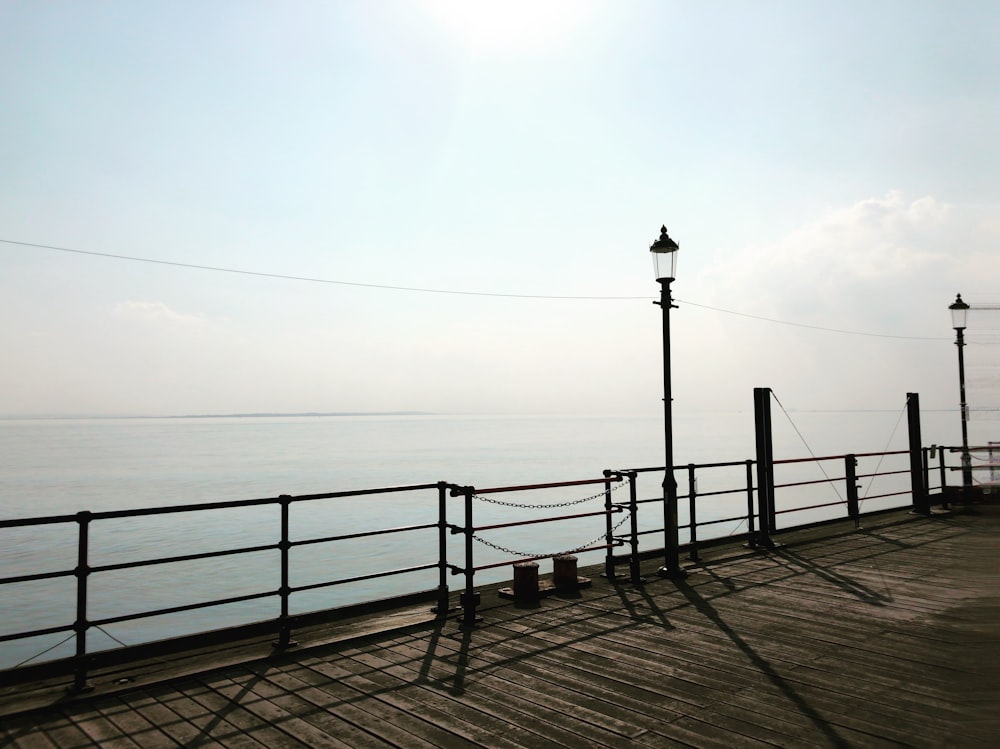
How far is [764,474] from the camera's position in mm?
10812

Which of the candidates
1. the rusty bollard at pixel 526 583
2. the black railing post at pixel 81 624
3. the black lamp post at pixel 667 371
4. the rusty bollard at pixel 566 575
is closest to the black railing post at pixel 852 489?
the black lamp post at pixel 667 371

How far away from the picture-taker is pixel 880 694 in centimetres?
472

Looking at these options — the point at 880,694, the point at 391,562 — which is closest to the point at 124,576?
the point at 391,562

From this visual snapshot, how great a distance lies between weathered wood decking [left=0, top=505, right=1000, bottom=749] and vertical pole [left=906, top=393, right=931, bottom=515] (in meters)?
7.38

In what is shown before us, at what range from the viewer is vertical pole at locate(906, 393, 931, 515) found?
1420 cm

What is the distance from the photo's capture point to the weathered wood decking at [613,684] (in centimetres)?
418

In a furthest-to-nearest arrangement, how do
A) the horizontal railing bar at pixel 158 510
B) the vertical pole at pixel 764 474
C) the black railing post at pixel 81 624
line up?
the vertical pole at pixel 764 474 < the horizontal railing bar at pixel 158 510 < the black railing post at pixel 81 624

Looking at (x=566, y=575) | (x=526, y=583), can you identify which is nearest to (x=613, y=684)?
(x=526, y=583)

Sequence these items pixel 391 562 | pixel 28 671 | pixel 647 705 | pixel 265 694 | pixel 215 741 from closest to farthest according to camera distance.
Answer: pixel 215 741, pixel 647 705, pixel 265 694, pixel 28 671, pixel 391 562

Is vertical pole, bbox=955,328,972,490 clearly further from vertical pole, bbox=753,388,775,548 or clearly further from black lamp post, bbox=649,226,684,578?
black lamp post, bbox=649,226,684,578

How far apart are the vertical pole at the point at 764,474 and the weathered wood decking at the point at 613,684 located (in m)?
2.92

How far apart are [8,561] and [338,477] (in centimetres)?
3200

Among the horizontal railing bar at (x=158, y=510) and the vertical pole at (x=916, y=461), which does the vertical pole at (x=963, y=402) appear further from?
the horizontal railing bar at (x=158, y=510)

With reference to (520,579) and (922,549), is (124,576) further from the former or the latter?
(922,549)
